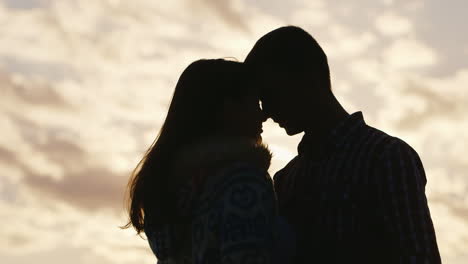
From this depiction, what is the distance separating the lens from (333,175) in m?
5.29

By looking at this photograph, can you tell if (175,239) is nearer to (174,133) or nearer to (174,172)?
(174,172)

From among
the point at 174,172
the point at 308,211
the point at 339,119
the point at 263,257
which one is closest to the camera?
the point at 263,257

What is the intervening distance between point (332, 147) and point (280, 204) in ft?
2.52

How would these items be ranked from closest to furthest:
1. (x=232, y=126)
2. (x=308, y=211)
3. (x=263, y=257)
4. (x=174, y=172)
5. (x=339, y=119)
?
(x=263, y=257) < (x=174, y=172) < (x=232, y=126) < (x=308, y=211) < (x=339, y=119)

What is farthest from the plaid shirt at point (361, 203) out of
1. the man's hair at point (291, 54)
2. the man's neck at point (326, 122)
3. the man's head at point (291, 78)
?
the man's hair at point (291, 54)

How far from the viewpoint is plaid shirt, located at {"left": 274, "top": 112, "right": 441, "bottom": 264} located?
4.80 meters

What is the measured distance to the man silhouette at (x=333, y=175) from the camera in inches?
191

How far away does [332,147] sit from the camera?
548 centimetres

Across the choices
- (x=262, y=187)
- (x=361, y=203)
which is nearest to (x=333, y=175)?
(x=361, y=203)

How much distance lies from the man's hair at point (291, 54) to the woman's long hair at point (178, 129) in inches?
→ 34.5

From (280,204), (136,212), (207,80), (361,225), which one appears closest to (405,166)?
(361,225)

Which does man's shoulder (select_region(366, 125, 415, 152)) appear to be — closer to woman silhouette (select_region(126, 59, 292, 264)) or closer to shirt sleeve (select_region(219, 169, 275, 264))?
woman silhouette (select_region(126, 59, 292, 264))

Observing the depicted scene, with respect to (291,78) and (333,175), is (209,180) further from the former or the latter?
(291,78)

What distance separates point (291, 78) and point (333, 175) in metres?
1.16
